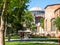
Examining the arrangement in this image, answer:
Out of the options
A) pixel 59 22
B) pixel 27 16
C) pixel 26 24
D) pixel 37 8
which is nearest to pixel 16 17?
pixel 59 22

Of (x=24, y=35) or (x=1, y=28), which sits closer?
(x=1, y=28)

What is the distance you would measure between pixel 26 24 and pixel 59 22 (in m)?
A: 14.6

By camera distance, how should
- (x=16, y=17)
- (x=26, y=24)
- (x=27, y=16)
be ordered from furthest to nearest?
(x=26, y=24)
(x=27, y=16)
(x=16, y=17)

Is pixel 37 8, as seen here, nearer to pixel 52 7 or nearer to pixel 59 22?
pixel 52 7

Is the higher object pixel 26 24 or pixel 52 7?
pixel 52 7

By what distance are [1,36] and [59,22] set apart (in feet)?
145

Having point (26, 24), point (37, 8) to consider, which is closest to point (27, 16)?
point (26, 24)

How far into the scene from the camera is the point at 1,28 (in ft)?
50.6

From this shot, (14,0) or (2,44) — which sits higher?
(14,0)

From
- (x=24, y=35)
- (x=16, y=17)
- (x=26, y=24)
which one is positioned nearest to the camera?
(x=16, y=17)

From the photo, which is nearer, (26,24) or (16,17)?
(16,17)

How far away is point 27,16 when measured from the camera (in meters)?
66.2

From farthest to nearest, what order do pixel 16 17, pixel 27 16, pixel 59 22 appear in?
pixel 27 16
pixel 59 22
pixel 16 17

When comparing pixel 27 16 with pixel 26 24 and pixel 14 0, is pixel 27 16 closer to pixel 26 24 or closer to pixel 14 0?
pixel 26 24
